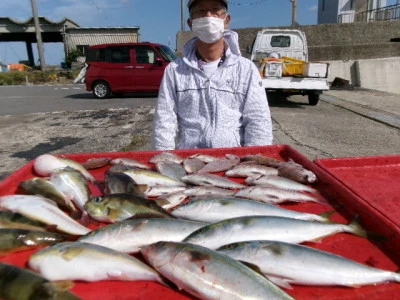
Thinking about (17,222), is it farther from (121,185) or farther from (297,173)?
(297,173)

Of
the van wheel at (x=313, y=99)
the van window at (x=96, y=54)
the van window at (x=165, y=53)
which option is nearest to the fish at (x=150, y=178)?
the van wheel at (x=313, y=99)

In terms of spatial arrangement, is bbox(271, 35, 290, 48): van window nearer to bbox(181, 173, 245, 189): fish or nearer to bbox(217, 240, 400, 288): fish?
bbox(181, 173, 245, 189): fish

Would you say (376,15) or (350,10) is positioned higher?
(350,10)

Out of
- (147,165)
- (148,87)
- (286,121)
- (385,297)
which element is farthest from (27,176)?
(148,87)

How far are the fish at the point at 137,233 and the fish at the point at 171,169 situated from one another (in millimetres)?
751

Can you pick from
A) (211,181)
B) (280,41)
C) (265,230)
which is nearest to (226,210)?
(265,230)

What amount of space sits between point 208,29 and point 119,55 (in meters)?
12.9

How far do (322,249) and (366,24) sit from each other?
24.8 meters

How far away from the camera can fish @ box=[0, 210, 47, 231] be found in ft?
5.13

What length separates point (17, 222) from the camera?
1583 mm

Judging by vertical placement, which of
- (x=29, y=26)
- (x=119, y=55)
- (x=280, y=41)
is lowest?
(x=119, y=55)

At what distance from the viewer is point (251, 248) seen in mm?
1324

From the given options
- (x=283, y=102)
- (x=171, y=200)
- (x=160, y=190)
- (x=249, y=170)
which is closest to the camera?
(x=171, y=200)

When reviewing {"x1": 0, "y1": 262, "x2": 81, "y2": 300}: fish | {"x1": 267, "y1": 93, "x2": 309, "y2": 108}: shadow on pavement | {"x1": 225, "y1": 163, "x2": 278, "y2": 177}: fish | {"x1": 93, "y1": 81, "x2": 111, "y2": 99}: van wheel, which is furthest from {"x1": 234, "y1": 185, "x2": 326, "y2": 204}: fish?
{"x1": 93, "y1": 81, "x2": 111, "y2": 99}: van wheel
